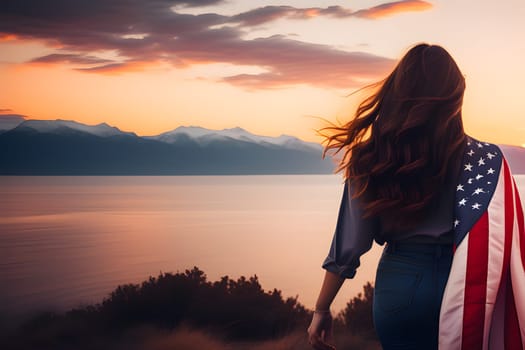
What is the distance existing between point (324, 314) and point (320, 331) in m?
0.06

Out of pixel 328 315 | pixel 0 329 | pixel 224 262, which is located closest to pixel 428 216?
pixel 328 315

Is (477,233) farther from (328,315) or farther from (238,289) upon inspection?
(238,289)

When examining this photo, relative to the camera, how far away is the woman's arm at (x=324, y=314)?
202 centimetres

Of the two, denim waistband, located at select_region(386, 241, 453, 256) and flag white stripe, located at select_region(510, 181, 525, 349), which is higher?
denim waistband, located at select_region(386, 241, 453, 256)

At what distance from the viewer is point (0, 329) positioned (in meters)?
6.27

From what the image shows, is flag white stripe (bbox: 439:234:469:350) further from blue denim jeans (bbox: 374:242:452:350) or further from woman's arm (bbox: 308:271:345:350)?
woman's arm (bbox: 308:271:345:350)

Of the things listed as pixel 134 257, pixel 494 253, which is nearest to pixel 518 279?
pixel 494 253

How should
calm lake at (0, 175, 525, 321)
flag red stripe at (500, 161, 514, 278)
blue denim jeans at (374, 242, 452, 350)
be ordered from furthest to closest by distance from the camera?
calm lake at (0, 175, 525, 321)
flag red stripe at (500, 161, 514, 278)
blue denim jeans at (374, 242, 452, 350)

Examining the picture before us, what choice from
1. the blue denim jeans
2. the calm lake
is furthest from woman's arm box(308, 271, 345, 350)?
the calm lake

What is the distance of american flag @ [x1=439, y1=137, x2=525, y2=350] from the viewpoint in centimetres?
187

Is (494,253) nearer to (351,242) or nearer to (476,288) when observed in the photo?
(476,288)

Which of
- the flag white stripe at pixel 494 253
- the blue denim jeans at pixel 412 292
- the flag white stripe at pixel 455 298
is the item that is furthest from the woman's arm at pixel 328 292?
the flag white stripe at pixel 494 253

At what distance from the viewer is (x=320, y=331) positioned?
2.02 m

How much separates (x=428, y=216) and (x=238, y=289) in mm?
4789
